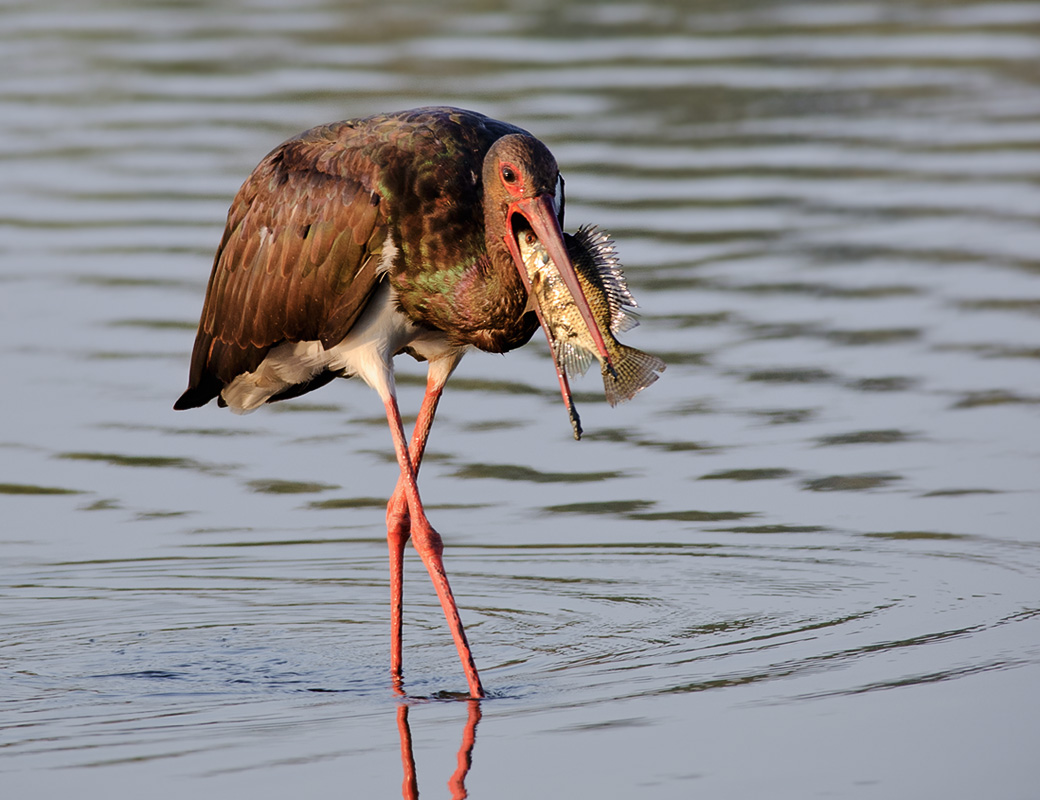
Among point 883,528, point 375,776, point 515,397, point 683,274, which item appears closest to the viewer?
point 375,776

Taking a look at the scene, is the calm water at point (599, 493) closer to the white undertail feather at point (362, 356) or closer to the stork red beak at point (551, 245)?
the white undertail feather at point (362, 356)

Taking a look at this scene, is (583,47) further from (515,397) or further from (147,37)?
(515,397)

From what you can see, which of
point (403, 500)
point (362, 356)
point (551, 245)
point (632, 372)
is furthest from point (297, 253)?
point (632, 372)

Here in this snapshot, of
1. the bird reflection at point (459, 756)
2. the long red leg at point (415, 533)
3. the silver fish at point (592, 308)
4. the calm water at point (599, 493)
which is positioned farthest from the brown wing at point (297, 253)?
the bird reflection at point (459, 756)

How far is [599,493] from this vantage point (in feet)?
28.1

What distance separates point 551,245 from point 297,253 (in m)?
1.19

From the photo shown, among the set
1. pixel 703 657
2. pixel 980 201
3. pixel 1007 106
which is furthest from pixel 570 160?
pixel 703 657

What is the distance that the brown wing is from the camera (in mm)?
6949

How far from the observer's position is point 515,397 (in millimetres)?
9930

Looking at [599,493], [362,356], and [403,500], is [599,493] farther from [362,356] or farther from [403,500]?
[362,356]

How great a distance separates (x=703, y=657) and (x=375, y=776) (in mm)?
1388

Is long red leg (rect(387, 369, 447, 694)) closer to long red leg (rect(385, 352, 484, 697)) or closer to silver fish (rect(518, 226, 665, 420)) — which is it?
long red leg (rect(385, 352, 484, 697))

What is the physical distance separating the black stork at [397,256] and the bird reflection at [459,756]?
0.80ft

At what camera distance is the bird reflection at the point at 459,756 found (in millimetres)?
5605
